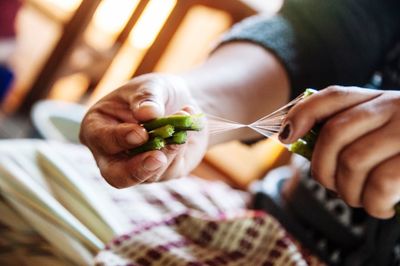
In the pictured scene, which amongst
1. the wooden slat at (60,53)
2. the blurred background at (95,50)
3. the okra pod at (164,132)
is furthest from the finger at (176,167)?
the wooden slat at (60,53)

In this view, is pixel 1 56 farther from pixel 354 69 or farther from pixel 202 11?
pixel 354 69

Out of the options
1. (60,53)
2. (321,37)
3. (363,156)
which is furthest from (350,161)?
(60,53)

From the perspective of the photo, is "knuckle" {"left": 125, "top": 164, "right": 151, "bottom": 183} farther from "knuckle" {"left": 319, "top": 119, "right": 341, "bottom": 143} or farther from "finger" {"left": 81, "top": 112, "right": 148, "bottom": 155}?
"knuckle" {"left": 319, "top": 119, "right": 341, "bottom": 143}

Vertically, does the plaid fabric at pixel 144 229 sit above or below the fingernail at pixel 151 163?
below

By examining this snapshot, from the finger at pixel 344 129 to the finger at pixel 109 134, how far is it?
0.54ft

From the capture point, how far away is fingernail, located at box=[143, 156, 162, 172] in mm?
454

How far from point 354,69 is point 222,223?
1.16 ft

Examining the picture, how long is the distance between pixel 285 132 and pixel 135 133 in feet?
0.46

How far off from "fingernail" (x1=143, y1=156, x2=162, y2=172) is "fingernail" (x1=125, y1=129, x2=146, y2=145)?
0.02 meters

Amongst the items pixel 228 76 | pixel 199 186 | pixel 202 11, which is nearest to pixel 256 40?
pixel 228 76

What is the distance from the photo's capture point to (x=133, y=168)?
1.53 feet

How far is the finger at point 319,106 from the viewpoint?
1.55 feet

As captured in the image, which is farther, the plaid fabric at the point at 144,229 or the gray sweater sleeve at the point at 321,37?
the gray sweater sleeve at the point at 321,37

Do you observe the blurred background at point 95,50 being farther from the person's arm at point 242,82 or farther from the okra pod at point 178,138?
the okra pod at point 178,138
